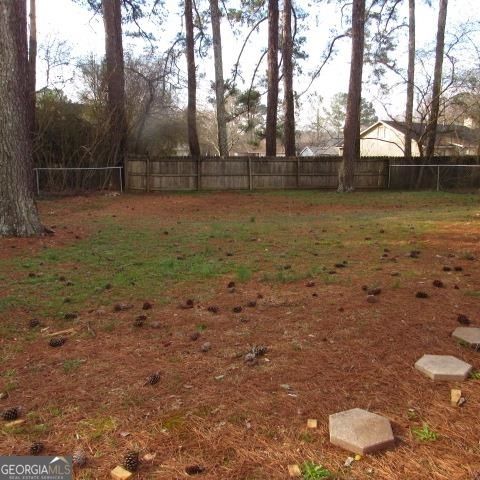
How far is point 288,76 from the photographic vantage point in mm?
20328

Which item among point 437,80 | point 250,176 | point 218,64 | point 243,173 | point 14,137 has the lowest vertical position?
point 250,176

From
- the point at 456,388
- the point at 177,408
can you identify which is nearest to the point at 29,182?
the point at 177,408

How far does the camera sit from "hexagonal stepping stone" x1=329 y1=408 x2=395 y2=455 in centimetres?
202

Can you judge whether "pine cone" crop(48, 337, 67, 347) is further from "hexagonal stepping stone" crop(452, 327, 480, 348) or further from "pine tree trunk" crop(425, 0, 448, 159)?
"pine tree trunk" crop(425, 0, 448, 159)

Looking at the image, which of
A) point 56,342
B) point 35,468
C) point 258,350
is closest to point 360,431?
point 258,350

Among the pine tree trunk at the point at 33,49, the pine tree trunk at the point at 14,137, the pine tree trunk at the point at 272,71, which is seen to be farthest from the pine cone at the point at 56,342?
the pine tree trunk at the point at 272,71

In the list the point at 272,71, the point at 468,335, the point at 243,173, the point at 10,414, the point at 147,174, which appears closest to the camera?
the point at 10,414

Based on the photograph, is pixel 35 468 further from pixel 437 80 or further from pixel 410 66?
pixel 410 66

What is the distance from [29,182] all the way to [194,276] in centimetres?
353

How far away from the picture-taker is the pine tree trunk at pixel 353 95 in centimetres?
1588

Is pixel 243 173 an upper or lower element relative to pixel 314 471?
upper

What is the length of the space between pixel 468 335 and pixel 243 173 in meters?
16.1

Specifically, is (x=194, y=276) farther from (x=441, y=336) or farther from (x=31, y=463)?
(x=31, y=463)

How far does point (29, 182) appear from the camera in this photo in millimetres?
7004
